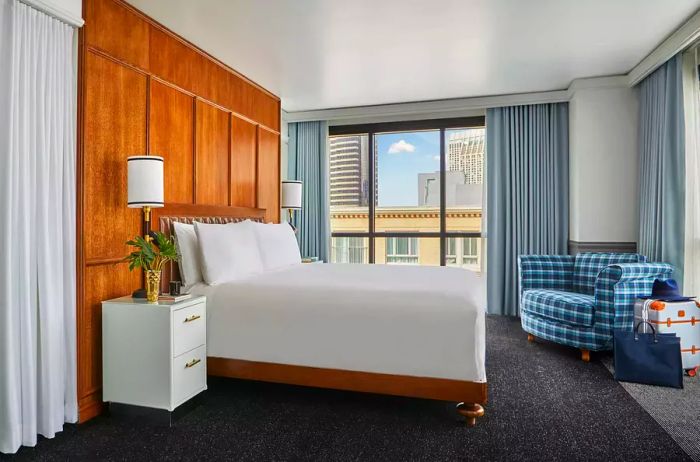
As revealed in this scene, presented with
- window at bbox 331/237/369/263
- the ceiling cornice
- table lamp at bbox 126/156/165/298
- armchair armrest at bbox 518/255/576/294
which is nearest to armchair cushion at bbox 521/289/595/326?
armchair armrest at bbox 518/255/576/294

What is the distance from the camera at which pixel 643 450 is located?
222 centimetres

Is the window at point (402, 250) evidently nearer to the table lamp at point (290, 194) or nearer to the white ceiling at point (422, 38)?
the table lamp at point (290, 194)

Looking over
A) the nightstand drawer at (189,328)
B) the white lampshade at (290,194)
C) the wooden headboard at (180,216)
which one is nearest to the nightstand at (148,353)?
the nightstand drawer at (189,328)

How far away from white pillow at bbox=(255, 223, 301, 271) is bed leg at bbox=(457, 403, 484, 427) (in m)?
2.02

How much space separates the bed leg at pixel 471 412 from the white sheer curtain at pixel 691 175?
255 cm

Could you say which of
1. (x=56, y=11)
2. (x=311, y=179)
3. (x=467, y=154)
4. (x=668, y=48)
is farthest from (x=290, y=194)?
(x=668, y=48)

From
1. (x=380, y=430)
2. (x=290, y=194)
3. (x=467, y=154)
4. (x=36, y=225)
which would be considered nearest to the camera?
(x=36, y=225)

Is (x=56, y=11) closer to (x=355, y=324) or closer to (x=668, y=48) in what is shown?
(x=355, y=324)

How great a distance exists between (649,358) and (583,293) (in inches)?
50.9

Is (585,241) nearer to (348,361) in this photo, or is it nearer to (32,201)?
(348,361)

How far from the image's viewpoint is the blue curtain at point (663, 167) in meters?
3.83

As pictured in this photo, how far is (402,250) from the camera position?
6.49 meters

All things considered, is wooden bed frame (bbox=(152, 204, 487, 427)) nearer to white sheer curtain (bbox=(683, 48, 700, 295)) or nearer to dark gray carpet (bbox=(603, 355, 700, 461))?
dark gray carpet (bbox=(603, 355, 700, 461))

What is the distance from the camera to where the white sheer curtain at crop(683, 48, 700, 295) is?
373 centimetres
